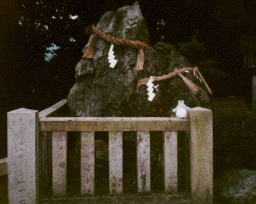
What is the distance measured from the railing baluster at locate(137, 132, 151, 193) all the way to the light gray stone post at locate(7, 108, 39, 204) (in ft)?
3.59

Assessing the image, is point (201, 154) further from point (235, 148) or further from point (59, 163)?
point (59, 163)

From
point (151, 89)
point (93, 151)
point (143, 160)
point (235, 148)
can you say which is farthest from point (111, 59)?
point (235, 148)

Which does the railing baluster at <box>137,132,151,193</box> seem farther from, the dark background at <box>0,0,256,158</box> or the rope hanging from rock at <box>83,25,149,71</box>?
the dark background at <box>0,0,256,158</box>

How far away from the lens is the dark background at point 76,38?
4.87 m

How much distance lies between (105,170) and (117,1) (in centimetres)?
461

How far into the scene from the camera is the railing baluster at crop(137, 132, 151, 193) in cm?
230

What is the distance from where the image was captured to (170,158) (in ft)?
7.57

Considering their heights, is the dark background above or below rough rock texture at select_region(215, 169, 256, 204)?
above

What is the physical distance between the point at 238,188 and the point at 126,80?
2.02m

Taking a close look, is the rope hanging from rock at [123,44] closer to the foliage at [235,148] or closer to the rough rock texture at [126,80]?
the rough rock texture at [126,80]

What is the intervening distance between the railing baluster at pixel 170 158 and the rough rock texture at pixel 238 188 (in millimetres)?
655

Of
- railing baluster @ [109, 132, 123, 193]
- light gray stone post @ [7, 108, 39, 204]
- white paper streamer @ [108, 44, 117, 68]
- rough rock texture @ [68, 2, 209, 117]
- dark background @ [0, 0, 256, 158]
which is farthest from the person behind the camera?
dark background @ [0, 0, 256, 158]

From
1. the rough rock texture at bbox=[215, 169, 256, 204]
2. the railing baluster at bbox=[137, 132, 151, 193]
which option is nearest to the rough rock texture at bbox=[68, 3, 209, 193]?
the railing baluster at bbox=[137, 132, 151, 193]

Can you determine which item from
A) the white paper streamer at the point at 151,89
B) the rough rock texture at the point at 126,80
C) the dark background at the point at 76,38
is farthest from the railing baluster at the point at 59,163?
the dark background at the point at 76,38
